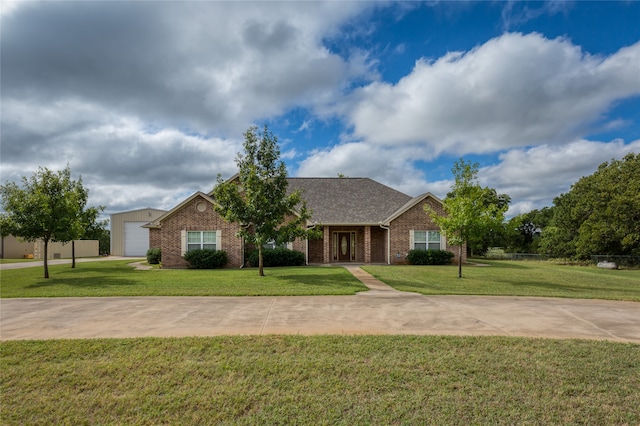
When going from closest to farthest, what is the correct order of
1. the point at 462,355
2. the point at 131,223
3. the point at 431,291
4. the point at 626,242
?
the point at 462,355, the point at 431,291, the point at 626,242, the point at 131,223

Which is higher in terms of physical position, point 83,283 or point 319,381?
point 319,381

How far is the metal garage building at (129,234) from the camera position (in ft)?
129

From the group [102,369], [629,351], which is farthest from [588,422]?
[102,369]

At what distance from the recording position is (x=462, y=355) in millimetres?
5145

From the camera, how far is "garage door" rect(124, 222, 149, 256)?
39.3 meters

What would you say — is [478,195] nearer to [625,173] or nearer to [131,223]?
[625,173]

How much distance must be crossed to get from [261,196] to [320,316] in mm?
8436

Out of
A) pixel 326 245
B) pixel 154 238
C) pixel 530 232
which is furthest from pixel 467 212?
pixel 530 232

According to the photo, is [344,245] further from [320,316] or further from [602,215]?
[602,215]

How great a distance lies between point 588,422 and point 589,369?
1439mm

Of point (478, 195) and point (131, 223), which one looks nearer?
point (478, 195)

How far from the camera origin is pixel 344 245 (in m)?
24.9

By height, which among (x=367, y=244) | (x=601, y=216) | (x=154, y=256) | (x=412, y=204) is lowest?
(x=154, y=256)

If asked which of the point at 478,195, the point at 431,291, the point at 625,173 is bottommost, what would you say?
the point at 431,291
